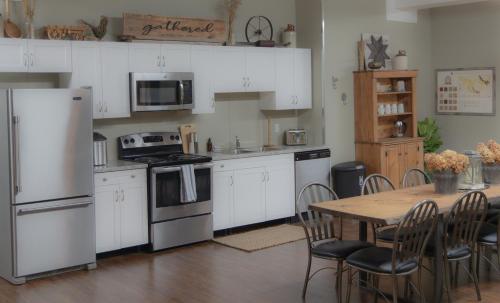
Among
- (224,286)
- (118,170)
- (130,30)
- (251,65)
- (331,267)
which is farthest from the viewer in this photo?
(251,65)

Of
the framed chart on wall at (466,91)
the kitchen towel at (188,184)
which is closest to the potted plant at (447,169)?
the kitchen towel at (188,184)

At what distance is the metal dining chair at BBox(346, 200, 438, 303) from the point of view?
4.27m

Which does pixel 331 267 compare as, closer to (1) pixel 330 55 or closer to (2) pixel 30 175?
(2) pixel 30 175

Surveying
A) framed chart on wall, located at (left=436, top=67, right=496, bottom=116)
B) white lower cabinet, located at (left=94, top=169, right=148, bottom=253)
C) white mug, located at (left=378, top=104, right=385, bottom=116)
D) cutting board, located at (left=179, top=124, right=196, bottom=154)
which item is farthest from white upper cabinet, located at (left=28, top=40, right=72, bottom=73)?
framed chart on wall, located at (left=436, top=67, right=496, bottom=116)

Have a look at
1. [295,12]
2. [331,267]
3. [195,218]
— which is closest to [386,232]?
[331,267]

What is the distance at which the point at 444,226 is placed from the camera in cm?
474

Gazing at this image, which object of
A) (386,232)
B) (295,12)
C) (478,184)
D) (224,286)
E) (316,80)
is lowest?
(224,286)

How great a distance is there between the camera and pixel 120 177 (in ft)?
20.6

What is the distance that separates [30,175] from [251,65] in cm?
308

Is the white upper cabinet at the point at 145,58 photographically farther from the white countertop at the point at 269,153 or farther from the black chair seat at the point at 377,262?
the black chair seat at the point at 377,262

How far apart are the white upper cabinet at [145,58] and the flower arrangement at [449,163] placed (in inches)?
122

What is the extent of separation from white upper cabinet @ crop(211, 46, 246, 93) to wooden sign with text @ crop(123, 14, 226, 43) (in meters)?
0.17

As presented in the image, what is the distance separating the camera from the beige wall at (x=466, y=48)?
9.08 metres

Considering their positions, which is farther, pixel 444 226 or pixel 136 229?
pixel 136 229
